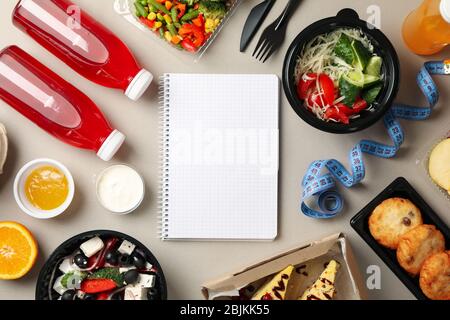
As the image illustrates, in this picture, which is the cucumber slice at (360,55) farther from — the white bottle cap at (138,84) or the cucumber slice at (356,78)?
the white bottle cap at (138,84)

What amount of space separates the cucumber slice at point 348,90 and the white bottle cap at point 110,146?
0.48 meters

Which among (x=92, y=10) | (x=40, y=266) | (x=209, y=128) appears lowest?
(x=40, y=266)

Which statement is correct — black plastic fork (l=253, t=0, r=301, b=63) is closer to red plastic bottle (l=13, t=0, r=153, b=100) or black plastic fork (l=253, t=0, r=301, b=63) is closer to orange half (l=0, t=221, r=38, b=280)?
Result: red plastic bottle (l=13, t=0, r=153, b=100)

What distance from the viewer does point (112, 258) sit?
1.34 metres

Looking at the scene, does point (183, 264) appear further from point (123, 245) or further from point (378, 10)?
point (378, 10)

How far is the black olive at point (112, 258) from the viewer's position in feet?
4.41

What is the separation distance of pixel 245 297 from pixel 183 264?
0.16 metres

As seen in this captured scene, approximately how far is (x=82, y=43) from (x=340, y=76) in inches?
21.9

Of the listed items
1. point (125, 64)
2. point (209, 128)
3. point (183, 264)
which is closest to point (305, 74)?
point (209, 128)

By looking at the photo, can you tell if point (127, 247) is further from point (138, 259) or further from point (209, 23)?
point (209, 23)

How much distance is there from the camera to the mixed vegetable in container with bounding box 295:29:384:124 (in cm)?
129

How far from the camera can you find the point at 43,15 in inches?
53.0

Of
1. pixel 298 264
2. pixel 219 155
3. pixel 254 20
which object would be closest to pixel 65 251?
pixel 219 155

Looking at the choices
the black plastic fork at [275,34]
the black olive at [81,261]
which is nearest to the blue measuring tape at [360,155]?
the black plastic fork at [275,34]
